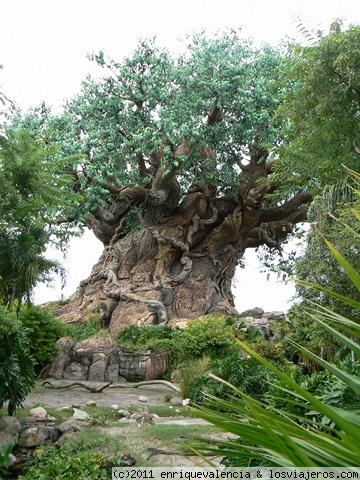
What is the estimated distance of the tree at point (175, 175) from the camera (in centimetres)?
1628

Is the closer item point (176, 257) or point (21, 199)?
point (21, 199)

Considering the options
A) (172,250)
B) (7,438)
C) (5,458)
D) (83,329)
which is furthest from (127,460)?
(172,250)

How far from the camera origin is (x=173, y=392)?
11.9m

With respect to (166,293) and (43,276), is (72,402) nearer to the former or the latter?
(43,276)

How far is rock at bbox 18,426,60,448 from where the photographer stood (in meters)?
6.98

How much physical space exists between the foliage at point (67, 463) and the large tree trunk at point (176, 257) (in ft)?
37.6

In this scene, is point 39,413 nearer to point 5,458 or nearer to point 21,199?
point 5,458

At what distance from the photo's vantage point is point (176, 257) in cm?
2080

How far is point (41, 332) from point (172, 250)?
26.4ft

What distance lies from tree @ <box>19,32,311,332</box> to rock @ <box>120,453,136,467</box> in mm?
9451

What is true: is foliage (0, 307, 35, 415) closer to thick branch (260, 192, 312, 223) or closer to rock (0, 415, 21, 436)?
rock (0, 415, 21, 436)

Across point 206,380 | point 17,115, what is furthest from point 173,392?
point 17,115

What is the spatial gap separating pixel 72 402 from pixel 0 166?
4.79m

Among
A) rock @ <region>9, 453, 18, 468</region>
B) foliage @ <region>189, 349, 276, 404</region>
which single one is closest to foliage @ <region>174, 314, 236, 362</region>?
foliage @ <region>189, 349, 276, 404</region>
